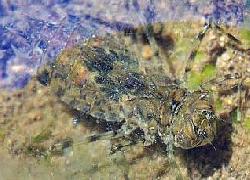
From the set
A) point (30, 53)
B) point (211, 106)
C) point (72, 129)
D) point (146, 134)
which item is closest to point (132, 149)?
point (146, 134)

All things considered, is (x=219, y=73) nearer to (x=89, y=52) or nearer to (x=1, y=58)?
(x=89, y=52)

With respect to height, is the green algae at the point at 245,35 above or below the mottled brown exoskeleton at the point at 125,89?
above

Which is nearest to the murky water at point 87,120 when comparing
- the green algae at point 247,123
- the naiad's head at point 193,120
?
the green algae at point 247,123

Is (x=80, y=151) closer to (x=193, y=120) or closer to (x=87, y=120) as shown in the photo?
(x=87, y=120)

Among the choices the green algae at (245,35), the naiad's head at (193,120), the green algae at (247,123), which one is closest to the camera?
the naiad's head at (193,120)

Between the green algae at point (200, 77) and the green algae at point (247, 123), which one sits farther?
the green algae at point (200, 77)

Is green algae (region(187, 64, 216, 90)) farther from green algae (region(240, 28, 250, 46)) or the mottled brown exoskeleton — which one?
green algae (region(240, 28, 250, 46))

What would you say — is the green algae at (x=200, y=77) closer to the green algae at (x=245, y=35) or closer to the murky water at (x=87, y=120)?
the murky water at (x=87, y=120)

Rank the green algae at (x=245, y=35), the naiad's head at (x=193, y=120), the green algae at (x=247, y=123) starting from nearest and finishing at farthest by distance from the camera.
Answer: the naiad's head at (x=193, y=120)
the green algae at (x=247, y=123)
the green algae at (x=245, y=35)
